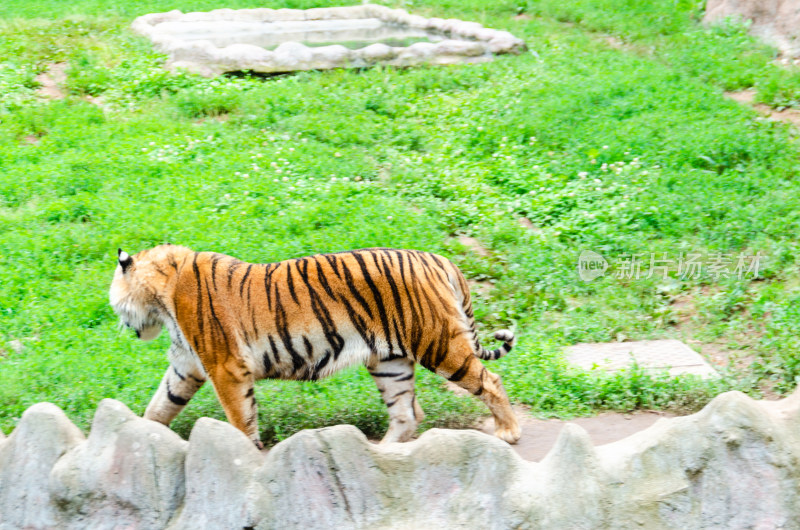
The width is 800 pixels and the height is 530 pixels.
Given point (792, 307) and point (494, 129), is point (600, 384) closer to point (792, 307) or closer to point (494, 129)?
point (792, 307)

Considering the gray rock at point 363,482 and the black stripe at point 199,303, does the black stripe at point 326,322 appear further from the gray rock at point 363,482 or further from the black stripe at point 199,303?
the gray rock at point 363,482

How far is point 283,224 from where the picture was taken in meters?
7.22

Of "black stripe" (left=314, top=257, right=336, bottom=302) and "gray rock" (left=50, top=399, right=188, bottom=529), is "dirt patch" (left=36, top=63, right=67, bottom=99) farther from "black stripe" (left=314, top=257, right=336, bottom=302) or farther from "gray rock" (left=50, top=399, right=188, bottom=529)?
"gray rock" (left=50, top=399, right=188, bottom=529)

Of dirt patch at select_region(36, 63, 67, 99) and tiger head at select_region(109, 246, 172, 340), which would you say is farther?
dirt patch at select_region(36, 63, 67, 99)

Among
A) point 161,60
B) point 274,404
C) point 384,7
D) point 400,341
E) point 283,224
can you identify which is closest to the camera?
point 400,341

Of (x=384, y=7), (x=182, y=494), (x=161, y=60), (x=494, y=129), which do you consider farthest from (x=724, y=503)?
(x=384, y=7)

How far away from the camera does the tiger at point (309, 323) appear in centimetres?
459

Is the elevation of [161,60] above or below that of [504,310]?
above

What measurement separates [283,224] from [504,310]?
1978mm

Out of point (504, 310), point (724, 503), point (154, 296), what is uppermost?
point (154, 296)

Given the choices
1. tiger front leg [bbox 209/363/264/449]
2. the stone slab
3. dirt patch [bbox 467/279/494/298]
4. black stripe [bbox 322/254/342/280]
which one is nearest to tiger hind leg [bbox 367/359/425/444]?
black stripe [bbox 322/254/342/280]

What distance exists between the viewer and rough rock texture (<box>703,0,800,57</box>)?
10.6m

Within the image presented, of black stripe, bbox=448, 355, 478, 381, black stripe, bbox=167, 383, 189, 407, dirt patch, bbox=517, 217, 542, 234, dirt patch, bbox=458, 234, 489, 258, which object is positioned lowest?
dirt patch, bbox=458, 234, 489, 258

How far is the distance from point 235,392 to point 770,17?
921cm
